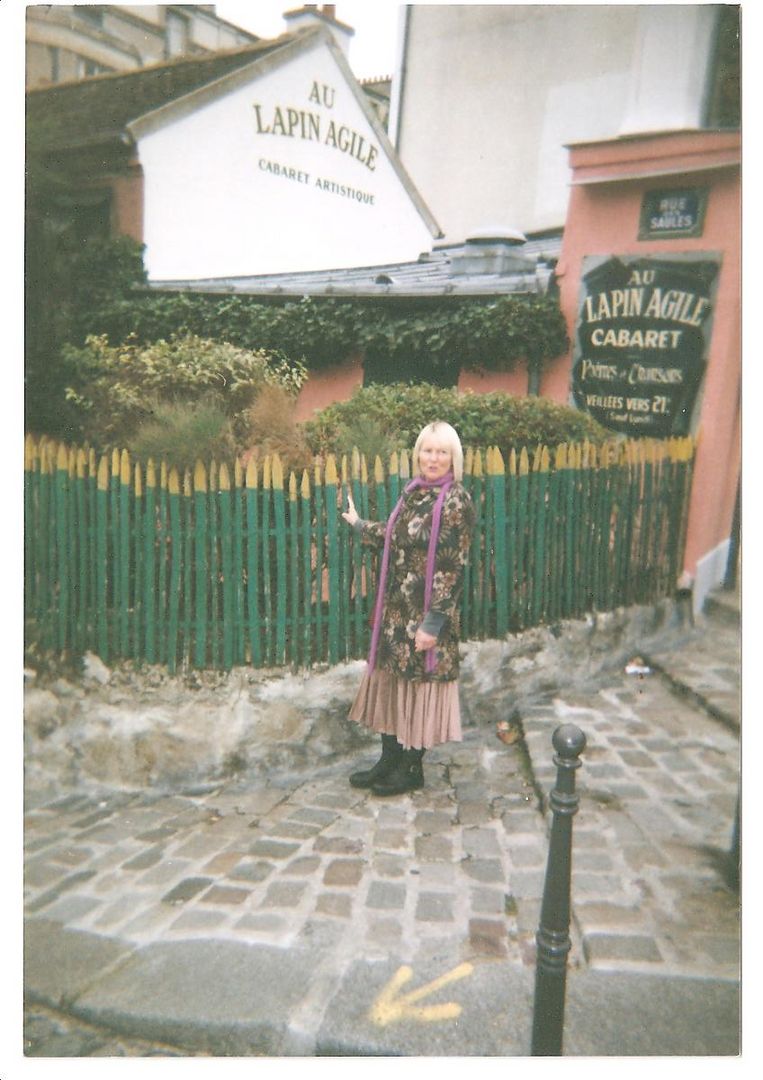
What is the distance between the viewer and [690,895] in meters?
3.02

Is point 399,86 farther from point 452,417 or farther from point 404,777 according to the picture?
point 404,777

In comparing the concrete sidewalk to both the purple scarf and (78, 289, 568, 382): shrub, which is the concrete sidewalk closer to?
the purple scarf

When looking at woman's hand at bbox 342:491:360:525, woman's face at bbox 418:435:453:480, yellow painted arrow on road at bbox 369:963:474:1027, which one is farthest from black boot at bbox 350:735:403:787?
woman's face at bbox 418:435:453:480

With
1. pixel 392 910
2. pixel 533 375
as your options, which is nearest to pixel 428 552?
pixel 392 910

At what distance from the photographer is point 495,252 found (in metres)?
7.14

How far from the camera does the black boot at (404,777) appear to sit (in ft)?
12.8

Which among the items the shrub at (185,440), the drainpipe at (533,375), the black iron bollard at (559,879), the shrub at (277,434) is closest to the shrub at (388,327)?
the drainpipe at (533,375)

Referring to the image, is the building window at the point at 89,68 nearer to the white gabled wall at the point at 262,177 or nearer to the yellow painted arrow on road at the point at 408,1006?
the white gabled wall at the point at 262,177

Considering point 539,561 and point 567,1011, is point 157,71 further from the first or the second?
point 567,1011

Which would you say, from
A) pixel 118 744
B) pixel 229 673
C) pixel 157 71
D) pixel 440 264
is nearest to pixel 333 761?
pixel 229 673

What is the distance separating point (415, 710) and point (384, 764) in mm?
488

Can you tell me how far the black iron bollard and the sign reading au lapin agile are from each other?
3.87m

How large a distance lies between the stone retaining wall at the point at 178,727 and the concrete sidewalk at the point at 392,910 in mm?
129

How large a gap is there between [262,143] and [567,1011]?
Answer: 5.55 metres
